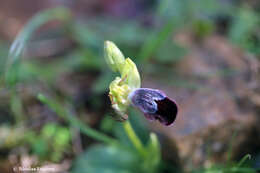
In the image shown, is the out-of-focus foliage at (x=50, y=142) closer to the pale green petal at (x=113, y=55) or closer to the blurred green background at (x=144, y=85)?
the blurred green background at (x=144, y=85)

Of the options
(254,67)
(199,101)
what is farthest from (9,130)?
(254,67)

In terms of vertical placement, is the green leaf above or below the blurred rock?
below

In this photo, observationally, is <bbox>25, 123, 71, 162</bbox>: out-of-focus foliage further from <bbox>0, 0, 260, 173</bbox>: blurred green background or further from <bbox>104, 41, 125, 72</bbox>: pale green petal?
<bbox>104, 41, 125, 72</bbox>: pale green petal

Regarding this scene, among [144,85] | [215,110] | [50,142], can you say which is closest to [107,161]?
[50,142]

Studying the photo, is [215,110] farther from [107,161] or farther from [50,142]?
[50,142]

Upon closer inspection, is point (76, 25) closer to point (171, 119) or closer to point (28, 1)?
point (28, 1)

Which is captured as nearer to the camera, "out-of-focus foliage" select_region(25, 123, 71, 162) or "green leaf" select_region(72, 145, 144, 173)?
"green leaf" select_region(72, 145, 144, 173)

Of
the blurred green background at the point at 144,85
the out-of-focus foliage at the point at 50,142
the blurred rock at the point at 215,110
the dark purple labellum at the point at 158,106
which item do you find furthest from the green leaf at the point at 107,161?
the dark purple labellum at the point at 158,106

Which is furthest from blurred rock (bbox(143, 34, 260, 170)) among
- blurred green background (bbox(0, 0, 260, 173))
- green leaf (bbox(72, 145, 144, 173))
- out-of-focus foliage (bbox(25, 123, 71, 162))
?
out-of-focus foliage (bbox(25, 123, 71, 162))
